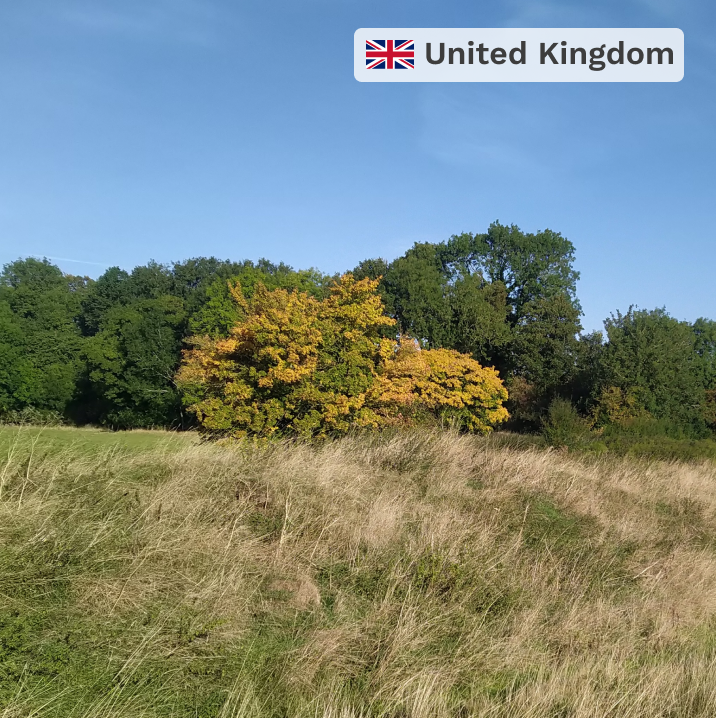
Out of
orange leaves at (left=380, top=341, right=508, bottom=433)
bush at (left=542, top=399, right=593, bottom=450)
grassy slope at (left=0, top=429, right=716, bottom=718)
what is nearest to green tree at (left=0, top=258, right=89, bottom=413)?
orange leaves at (left=380, top=341, right=508, bottom=433)

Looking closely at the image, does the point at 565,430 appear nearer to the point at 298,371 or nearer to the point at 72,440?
the point at 298,371

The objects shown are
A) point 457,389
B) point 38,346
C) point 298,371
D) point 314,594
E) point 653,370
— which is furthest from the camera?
point 38,346

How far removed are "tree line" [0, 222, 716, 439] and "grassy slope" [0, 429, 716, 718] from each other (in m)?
29.1

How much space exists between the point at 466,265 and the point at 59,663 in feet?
168

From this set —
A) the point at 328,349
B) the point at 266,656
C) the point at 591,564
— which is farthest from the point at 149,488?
the point at 328,349


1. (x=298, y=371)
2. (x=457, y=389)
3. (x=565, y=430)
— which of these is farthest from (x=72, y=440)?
(x=457, y=389)

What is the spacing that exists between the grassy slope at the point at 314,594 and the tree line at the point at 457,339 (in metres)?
29.1

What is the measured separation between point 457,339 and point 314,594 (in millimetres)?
38530

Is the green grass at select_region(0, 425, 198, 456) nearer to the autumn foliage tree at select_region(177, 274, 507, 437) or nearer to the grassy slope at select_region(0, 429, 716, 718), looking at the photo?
the grassy slope at select_region(0, 429, 716, 718)

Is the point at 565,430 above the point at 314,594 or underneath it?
underneath

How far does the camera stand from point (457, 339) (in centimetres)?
4297

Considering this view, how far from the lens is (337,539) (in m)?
6.28

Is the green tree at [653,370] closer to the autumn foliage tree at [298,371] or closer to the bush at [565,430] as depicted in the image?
the bush at [565,430]

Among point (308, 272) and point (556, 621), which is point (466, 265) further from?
point (556, 621)
